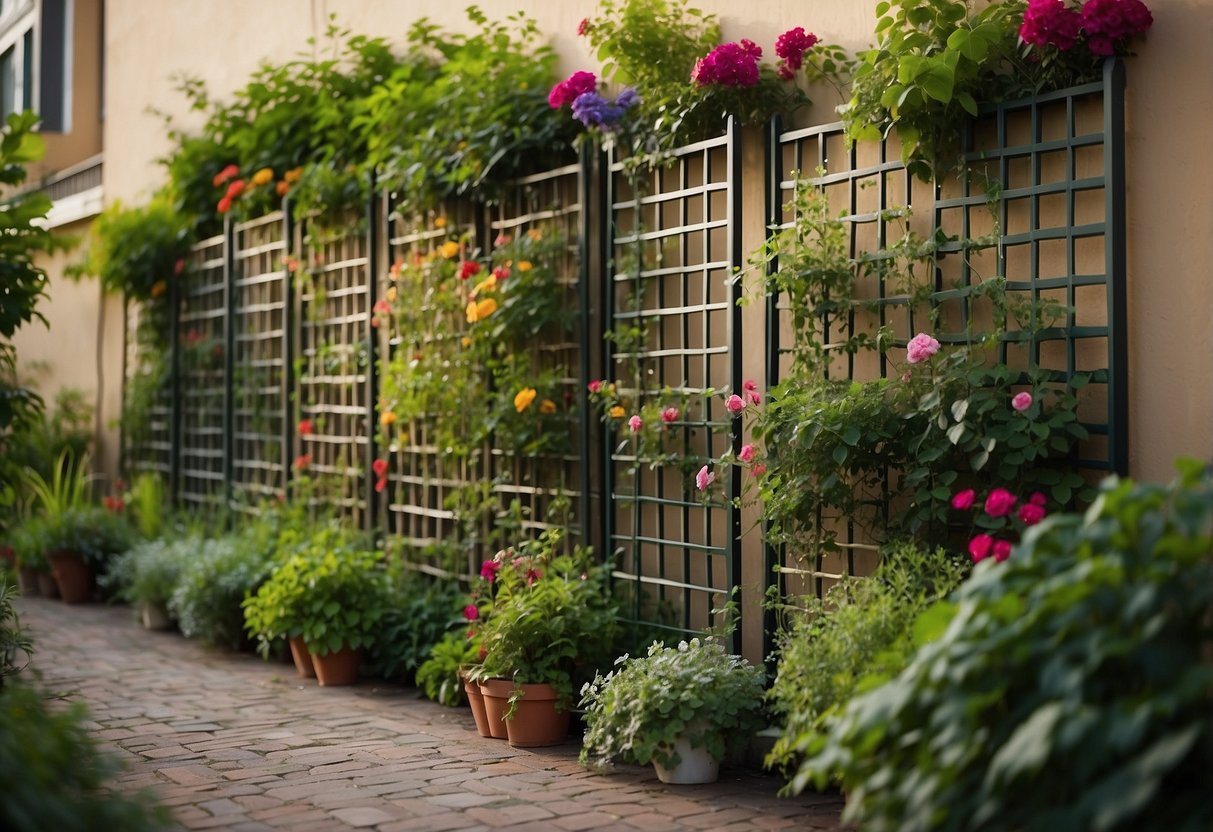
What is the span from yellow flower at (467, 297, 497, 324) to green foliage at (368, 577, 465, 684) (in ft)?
4.49

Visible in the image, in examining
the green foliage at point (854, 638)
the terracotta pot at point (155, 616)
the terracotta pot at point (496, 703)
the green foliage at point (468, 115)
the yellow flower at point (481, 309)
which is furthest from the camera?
the terracotta pot at point (155, 616)

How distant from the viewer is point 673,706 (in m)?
4.95

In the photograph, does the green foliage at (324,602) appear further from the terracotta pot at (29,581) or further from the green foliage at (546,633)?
the terracotta pot at (29,581)

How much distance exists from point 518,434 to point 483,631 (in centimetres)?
115

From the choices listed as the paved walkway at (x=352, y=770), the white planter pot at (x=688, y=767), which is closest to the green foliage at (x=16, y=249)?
the paved walkway at (x=352, y=770)

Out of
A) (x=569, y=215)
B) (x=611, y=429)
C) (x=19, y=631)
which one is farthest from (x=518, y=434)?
(x=19, y=631)

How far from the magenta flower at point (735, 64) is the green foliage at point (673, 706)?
217 centimetres

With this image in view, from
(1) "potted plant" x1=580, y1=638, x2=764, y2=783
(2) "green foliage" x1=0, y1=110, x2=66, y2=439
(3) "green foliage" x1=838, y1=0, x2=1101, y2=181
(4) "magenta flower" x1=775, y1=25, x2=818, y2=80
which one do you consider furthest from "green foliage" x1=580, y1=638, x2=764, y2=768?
(2) "green foliage" x1=0, y1=110, x2=66, y2=439

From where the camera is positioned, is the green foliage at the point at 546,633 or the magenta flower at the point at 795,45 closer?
the magenta flower at the point at 795,45

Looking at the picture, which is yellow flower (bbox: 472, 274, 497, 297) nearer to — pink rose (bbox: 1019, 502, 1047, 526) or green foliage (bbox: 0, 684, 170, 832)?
pink rose (bbox: 1019, 502, 1047, 526)

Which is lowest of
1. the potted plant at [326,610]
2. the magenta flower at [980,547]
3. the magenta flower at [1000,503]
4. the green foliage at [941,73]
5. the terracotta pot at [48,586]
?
the terracotta pot at [48,586]

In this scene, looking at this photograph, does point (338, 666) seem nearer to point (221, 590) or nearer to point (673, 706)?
point (221, 590)

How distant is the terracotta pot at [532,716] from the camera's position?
5594 millimetres

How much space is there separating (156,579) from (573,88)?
4392 mm
